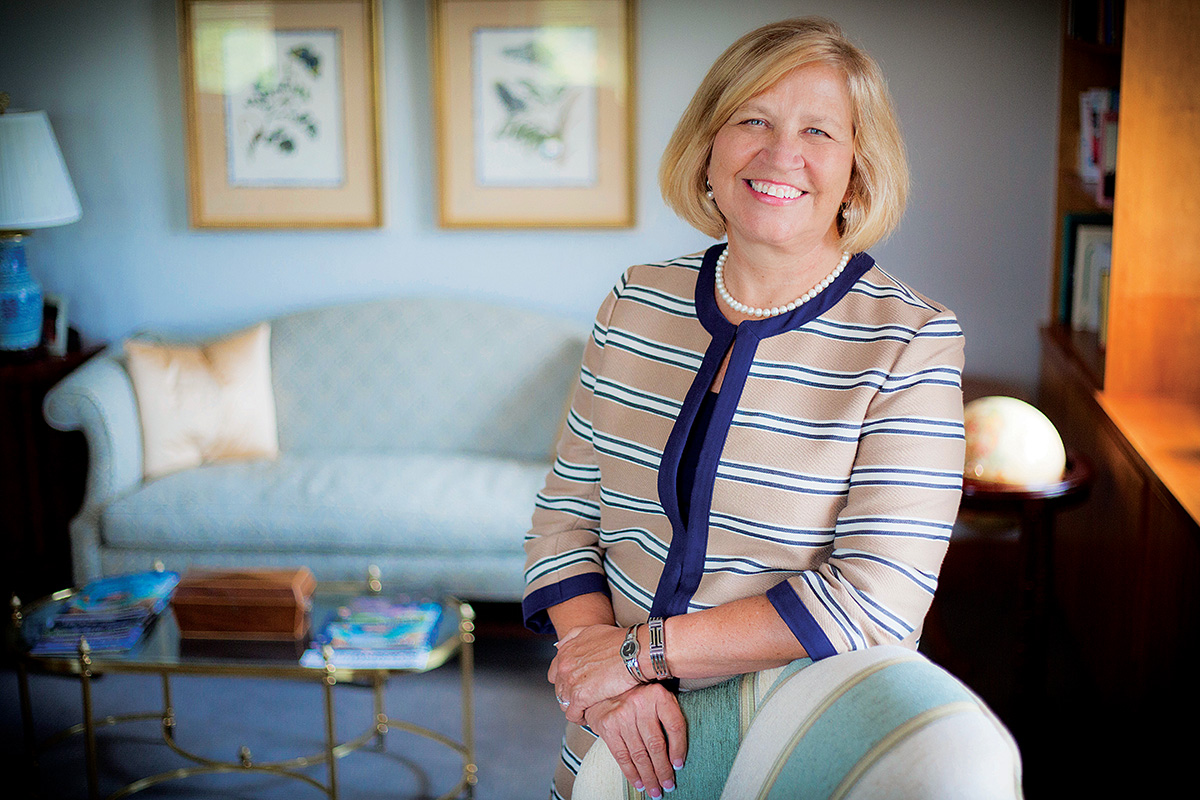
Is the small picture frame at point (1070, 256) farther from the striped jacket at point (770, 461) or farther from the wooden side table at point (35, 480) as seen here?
the wooden side table at point (35, 480)

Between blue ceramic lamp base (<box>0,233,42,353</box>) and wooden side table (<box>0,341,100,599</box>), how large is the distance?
0.21ft

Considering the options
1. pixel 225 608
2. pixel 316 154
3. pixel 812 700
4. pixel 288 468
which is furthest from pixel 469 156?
pixel 812 700

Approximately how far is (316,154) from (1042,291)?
2.67m

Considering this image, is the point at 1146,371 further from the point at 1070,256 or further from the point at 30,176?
the point at 30,176

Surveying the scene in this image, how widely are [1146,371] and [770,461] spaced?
77.6 inches

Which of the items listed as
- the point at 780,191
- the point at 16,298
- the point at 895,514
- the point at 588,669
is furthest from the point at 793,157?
the point at 16,298

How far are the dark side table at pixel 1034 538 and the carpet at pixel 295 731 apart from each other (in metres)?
1.17

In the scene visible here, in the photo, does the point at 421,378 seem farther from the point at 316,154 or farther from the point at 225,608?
the point at 225,608

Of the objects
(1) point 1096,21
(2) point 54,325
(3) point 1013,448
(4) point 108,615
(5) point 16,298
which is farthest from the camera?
(2) point 54,325

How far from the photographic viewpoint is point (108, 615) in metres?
2.63

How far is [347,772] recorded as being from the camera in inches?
107

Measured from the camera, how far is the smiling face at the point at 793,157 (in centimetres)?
→ 125

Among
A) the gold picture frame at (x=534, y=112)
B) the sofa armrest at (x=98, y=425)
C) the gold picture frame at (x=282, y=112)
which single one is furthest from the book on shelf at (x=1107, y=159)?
the sofa armrest at (x=98, y=425)

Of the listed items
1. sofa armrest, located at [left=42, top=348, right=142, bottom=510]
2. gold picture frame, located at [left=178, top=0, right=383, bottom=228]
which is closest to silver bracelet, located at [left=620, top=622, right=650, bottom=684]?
sofa armrest, located at [left=42, top=348, right=142, bottom=510]
